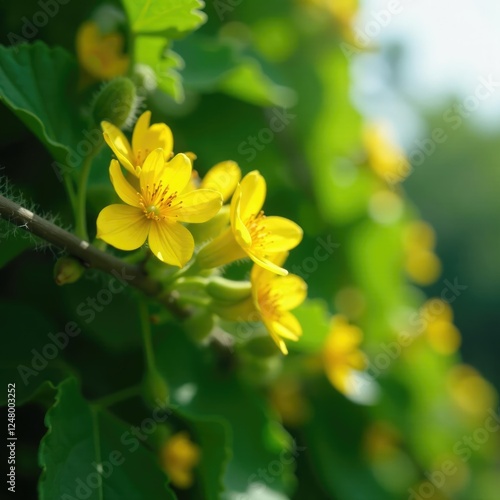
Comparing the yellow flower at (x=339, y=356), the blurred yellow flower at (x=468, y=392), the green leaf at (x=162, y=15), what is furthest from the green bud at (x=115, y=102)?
the blurred yellow flower at (x=468, y=392)

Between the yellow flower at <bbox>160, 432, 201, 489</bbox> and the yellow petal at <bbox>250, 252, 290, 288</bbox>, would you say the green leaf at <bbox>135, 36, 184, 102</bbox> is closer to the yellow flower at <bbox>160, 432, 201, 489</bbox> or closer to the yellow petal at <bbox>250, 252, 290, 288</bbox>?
the yellow petal at <bbox>250, 252, 290, 288</bbox>

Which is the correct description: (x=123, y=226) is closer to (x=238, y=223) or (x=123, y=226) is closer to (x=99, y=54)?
(x=238, y=223)

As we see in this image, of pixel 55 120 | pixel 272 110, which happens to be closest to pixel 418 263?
pixel 272 110

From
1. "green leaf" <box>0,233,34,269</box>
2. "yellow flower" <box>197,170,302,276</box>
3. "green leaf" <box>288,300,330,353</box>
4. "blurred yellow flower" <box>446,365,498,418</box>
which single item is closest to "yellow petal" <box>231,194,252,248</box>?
"yellow flower" <box>197,170,302,276</box>

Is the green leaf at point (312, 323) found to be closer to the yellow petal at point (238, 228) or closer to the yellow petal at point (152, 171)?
the yellow petal at point (238, 228)

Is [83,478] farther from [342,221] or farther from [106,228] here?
[342,221]
